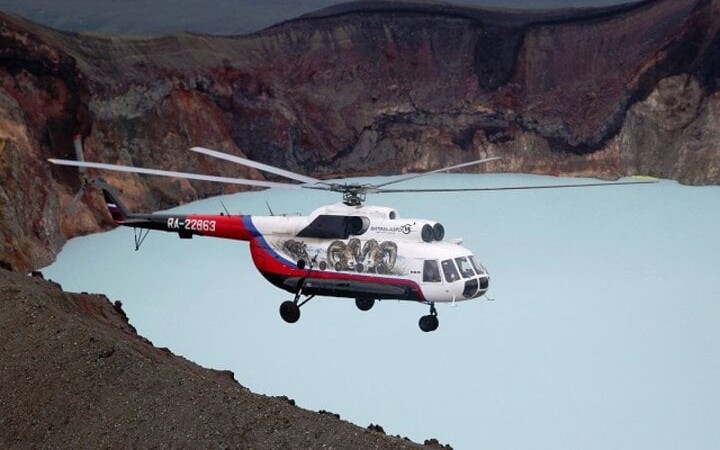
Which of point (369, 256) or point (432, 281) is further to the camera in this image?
point (369, 256)

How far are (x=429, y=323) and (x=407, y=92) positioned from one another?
37732mm

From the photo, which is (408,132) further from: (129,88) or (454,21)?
(129,88)

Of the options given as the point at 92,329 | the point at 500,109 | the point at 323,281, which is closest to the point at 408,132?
the point at 500,109

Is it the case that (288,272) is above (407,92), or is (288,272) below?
above

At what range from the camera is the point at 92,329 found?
13500mm

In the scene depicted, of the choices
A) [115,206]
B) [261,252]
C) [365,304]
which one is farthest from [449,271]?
[115,206]

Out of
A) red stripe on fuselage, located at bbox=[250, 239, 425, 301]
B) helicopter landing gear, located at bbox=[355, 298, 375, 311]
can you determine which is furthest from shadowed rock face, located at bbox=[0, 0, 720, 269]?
helicopter landing gear, located at bbox=[355, 298, 375, 311]

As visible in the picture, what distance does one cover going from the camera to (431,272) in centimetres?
1711

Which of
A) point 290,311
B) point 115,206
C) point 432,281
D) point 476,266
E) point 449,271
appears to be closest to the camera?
point 449,271

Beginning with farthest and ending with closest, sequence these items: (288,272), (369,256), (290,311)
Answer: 1. (288,272)
2. (290,311)
3. (369,256)

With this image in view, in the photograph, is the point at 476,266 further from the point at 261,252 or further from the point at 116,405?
the point at 116,405

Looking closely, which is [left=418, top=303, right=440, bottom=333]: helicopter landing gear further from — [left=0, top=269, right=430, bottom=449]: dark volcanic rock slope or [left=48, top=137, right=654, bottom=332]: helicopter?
[left=0, top=269, right=430, bottom=449]: dark volcanic rock slope

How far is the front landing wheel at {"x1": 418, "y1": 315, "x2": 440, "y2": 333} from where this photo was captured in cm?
1748

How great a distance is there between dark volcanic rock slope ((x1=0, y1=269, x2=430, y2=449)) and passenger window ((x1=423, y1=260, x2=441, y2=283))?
17.6 feet
